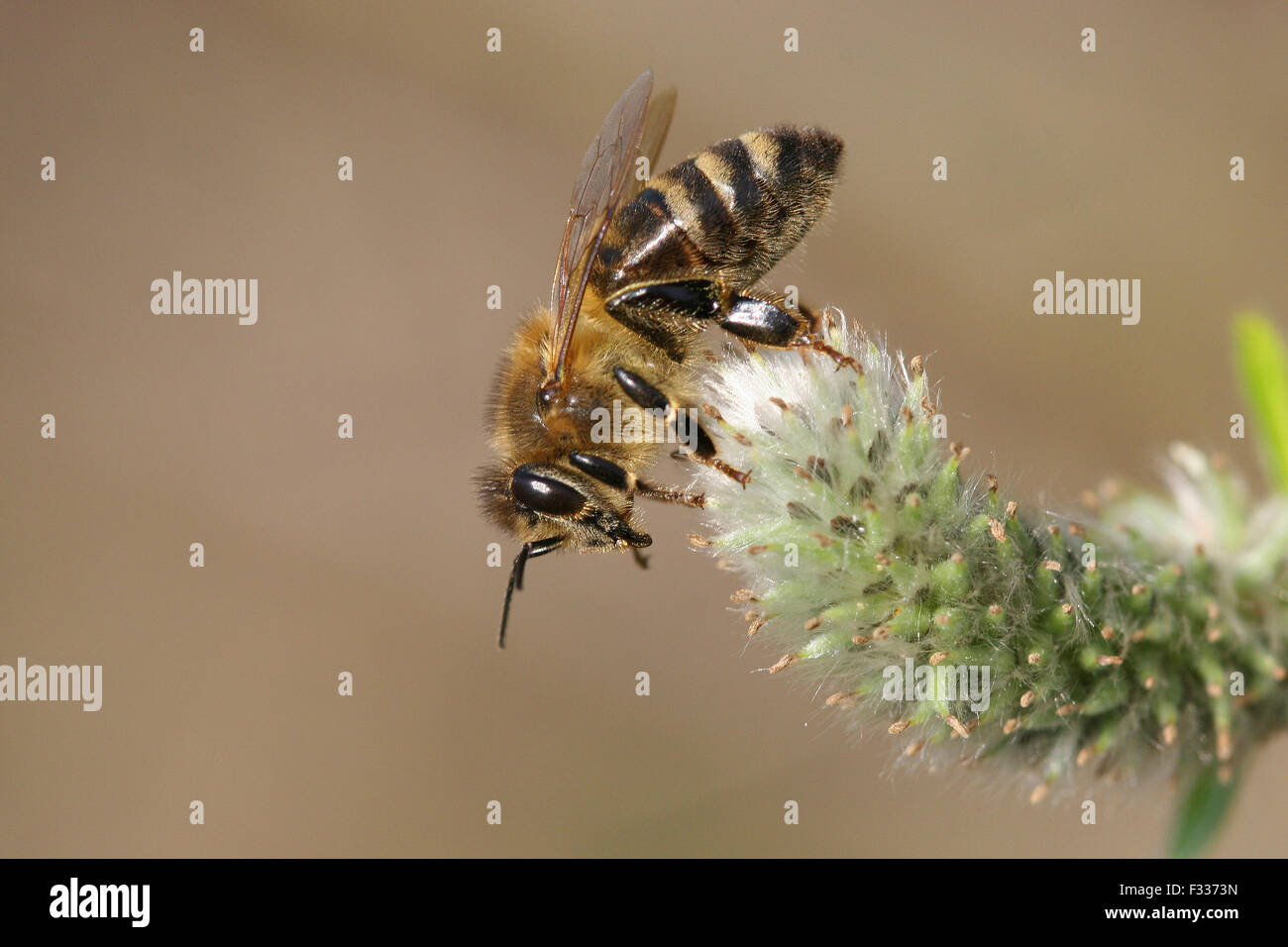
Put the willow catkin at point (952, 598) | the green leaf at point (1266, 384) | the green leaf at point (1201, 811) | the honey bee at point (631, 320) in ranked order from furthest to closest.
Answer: the green leaf at point (1266, 384), the green leaf at point (1201, 811), the honey bee at point (631, 320), the willow catkin at point (952, 598)

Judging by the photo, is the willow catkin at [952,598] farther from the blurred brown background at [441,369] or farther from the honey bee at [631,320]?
the blurred brown background at [441,369]

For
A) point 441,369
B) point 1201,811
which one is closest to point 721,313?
point 1201,811

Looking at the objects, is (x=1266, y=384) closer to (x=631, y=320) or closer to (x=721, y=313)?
(x=721, y=313)

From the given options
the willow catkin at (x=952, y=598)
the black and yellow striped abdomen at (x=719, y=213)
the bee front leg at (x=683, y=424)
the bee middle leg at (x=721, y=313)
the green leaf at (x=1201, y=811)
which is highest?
the black and yellow striped abdomen at (x=719, y=213)

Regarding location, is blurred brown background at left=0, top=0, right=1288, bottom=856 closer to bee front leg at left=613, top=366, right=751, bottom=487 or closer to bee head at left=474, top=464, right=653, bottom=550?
bee head at left=474, top=464, right=653, bottom=550

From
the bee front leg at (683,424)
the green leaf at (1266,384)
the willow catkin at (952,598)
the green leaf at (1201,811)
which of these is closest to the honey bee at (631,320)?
the bee front leg at (683,424)

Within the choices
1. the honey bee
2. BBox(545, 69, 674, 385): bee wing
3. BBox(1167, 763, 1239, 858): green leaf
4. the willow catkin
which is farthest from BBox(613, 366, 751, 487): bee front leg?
BBox(1167, 763, 1239, 858): green leaf
